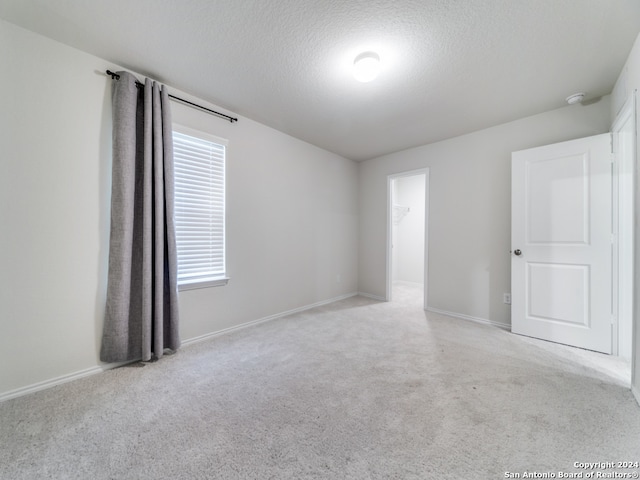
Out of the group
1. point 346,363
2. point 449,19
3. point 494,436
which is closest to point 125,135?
point 449,19

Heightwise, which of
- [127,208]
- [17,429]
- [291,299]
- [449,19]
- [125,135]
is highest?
[449,19]

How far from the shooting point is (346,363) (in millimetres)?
2123

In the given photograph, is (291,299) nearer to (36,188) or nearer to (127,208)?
(127,208)

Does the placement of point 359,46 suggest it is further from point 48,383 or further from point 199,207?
point 48,383

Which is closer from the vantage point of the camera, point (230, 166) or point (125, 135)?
point (125, 135)

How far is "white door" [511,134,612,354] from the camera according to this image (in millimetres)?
2307

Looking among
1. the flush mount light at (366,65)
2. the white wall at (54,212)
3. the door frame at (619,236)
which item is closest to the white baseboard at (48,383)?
the white wall at (54,212)

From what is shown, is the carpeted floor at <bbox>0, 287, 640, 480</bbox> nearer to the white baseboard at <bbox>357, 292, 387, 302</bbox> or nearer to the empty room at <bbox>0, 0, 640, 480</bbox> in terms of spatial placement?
the empty room at <bbox>0, 0, 640, 480</bbox>

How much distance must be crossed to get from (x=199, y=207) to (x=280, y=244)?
1.11 meters

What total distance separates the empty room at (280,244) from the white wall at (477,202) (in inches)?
1.1

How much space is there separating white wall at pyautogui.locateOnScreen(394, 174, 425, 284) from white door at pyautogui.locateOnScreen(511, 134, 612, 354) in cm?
298

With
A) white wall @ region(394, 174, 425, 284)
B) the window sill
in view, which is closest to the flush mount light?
the window sill

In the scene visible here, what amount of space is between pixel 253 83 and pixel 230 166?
2.91ft

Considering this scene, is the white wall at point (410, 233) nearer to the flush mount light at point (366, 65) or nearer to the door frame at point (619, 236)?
the door frame at point (619, 236)
